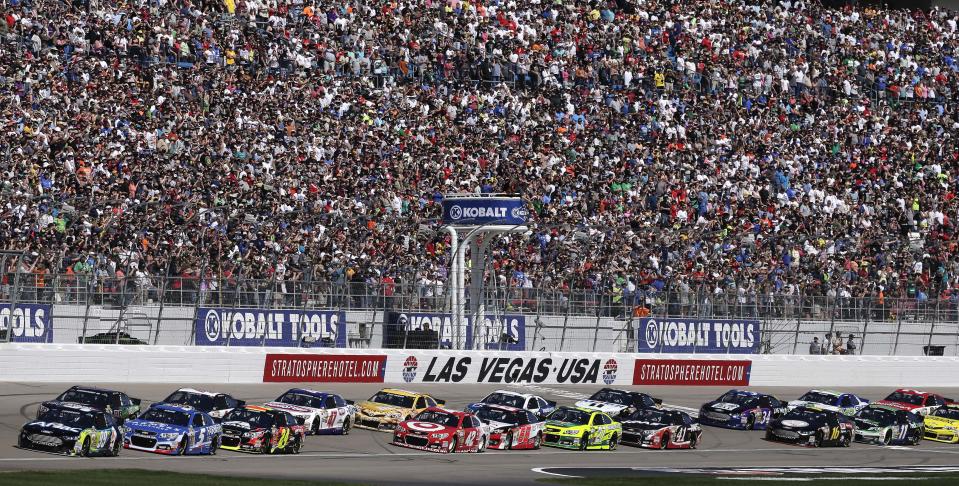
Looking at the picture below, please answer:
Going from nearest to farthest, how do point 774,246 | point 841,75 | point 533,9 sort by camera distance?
point 774,246 → point 533,9 → point 841,75

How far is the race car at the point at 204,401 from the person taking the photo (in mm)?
30344

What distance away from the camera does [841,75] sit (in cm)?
6162

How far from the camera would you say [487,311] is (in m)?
40.3

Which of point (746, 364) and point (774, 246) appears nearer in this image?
point (746, 364)

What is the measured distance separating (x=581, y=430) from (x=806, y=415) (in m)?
6.26

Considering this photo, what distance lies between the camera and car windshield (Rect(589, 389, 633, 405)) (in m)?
36.8

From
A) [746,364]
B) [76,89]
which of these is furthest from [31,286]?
[746,364]

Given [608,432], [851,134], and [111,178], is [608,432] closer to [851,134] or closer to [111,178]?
[111,178]

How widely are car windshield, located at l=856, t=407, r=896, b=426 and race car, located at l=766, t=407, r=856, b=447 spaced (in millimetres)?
791

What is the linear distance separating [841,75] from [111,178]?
31988 mm

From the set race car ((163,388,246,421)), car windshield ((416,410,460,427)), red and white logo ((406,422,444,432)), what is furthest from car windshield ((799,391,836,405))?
race car ((163,388,246,421))

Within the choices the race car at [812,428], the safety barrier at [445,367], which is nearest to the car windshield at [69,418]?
the safety barrier at [445,367]

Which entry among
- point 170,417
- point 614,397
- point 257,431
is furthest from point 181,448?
point 614,397

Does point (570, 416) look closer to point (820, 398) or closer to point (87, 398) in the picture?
point (820, 398)
